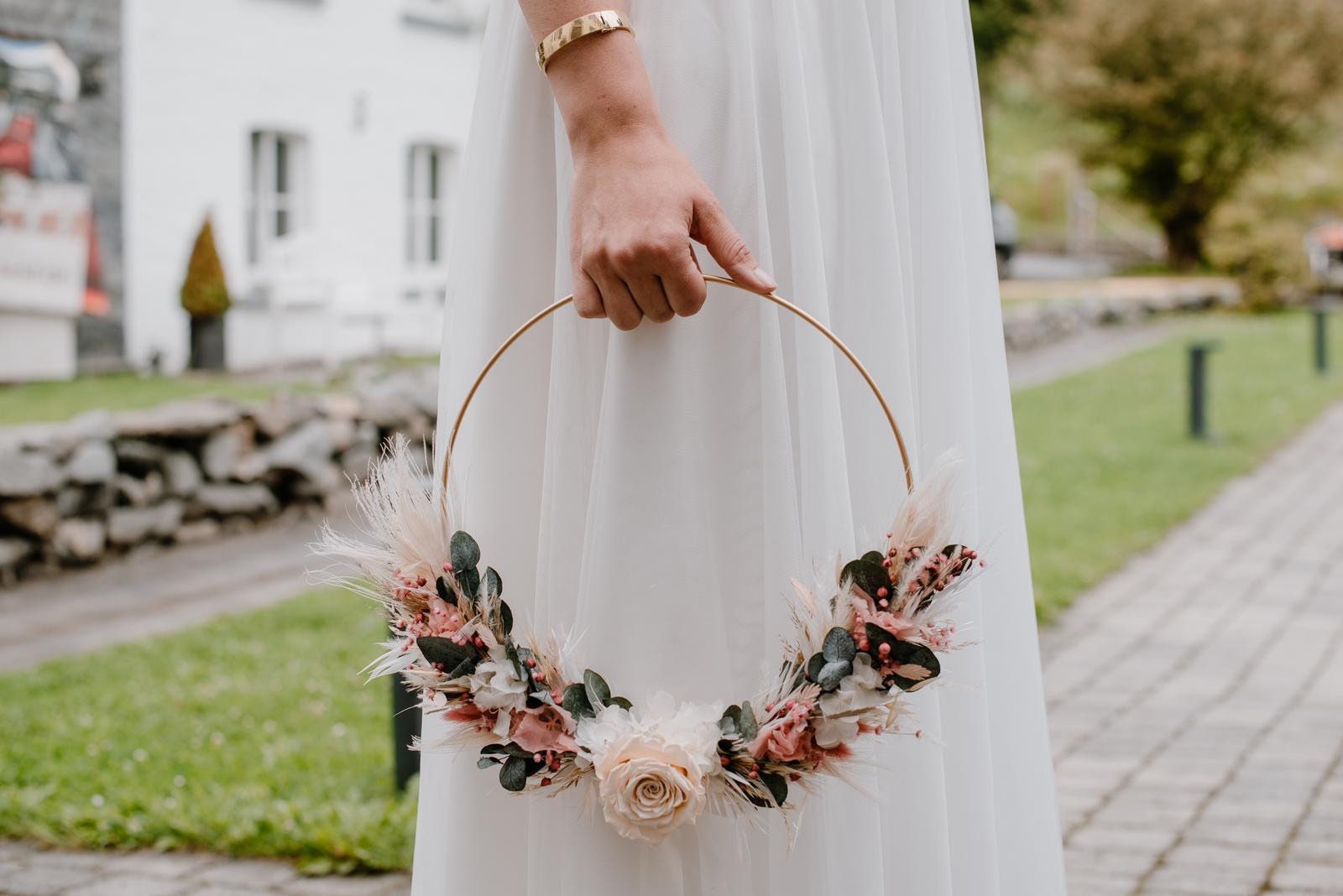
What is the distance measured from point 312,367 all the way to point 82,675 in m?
9.51

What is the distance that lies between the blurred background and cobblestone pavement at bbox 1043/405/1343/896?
2 centimetres

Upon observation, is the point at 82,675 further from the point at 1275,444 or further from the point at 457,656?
the point at 1275,444

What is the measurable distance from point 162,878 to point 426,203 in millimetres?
Answer: 14579

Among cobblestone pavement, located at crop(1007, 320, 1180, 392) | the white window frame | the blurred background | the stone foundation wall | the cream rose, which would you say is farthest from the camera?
the white window frame

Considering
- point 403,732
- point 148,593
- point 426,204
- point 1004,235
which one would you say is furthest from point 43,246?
point 1004,235

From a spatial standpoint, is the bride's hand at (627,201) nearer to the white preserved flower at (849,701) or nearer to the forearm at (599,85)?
the forearm at (599,85)

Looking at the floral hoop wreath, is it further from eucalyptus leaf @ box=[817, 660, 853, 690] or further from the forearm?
the forearm

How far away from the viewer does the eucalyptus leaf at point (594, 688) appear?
1.53 m

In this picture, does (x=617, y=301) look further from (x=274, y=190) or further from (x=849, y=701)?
(x=274, y=190)

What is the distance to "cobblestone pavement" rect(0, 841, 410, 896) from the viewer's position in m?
3.29

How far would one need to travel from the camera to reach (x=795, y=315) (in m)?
1.63

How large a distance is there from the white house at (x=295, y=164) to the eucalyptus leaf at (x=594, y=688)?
12.6 meters

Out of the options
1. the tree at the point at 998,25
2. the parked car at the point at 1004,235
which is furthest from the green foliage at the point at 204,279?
the tree at the point at 998,25

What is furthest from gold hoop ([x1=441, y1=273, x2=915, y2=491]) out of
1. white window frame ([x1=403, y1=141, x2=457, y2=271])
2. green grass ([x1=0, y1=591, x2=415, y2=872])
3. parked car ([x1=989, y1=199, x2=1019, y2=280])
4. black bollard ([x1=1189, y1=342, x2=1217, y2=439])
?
parked car ([x1=989, y1=199, x2=1019, y2=280])
